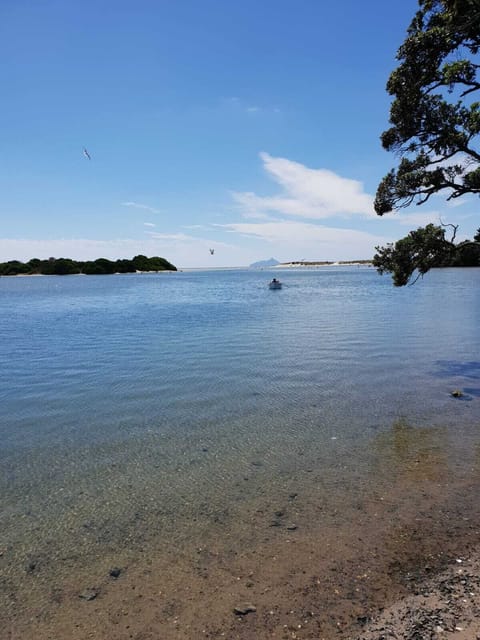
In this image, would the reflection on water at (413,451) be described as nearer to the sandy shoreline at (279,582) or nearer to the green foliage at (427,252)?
the sandy shoreline at (279,582)

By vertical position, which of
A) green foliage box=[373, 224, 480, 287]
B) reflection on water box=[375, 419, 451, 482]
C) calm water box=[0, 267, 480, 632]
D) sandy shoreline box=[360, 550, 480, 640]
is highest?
green foliage box=[373, 224, 480, 287]

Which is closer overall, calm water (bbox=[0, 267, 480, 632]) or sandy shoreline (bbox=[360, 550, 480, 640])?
sandy shoreline (bbox=[360, 550, 480, 640])

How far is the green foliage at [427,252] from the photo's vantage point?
17.3 meters

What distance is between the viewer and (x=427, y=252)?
691 inches

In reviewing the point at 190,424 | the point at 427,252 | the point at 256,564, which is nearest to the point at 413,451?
the point at 256,564

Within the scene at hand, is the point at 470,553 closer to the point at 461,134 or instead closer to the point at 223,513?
the point at 223,513

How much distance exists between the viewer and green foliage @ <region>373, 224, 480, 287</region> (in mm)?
17328

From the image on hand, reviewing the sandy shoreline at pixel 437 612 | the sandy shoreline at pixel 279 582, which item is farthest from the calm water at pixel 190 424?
the sandy shoreline at pixel 437 612

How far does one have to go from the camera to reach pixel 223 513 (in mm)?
7484

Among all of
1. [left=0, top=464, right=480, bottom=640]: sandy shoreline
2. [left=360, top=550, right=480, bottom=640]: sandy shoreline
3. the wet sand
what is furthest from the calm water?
[left=360, top=550, right=480, bottom=640]: sandy shoreline

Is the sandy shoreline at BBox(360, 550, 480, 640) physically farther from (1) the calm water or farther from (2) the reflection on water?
(2) the reflection on water

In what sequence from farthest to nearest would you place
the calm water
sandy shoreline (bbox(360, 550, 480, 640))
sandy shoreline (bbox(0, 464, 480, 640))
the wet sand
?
the calm water → the wet sand → sandy shoreline (bbox(0, 464, 480, 640)) → sandy shoreline (bbox(360, 550, 480, 640))

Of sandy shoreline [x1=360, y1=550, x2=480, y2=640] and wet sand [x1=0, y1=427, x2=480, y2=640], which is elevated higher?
sandy shoreline [x1=360, y1=550, x2=480, y2=640]

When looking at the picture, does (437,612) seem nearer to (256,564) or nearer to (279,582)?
(279,582)
